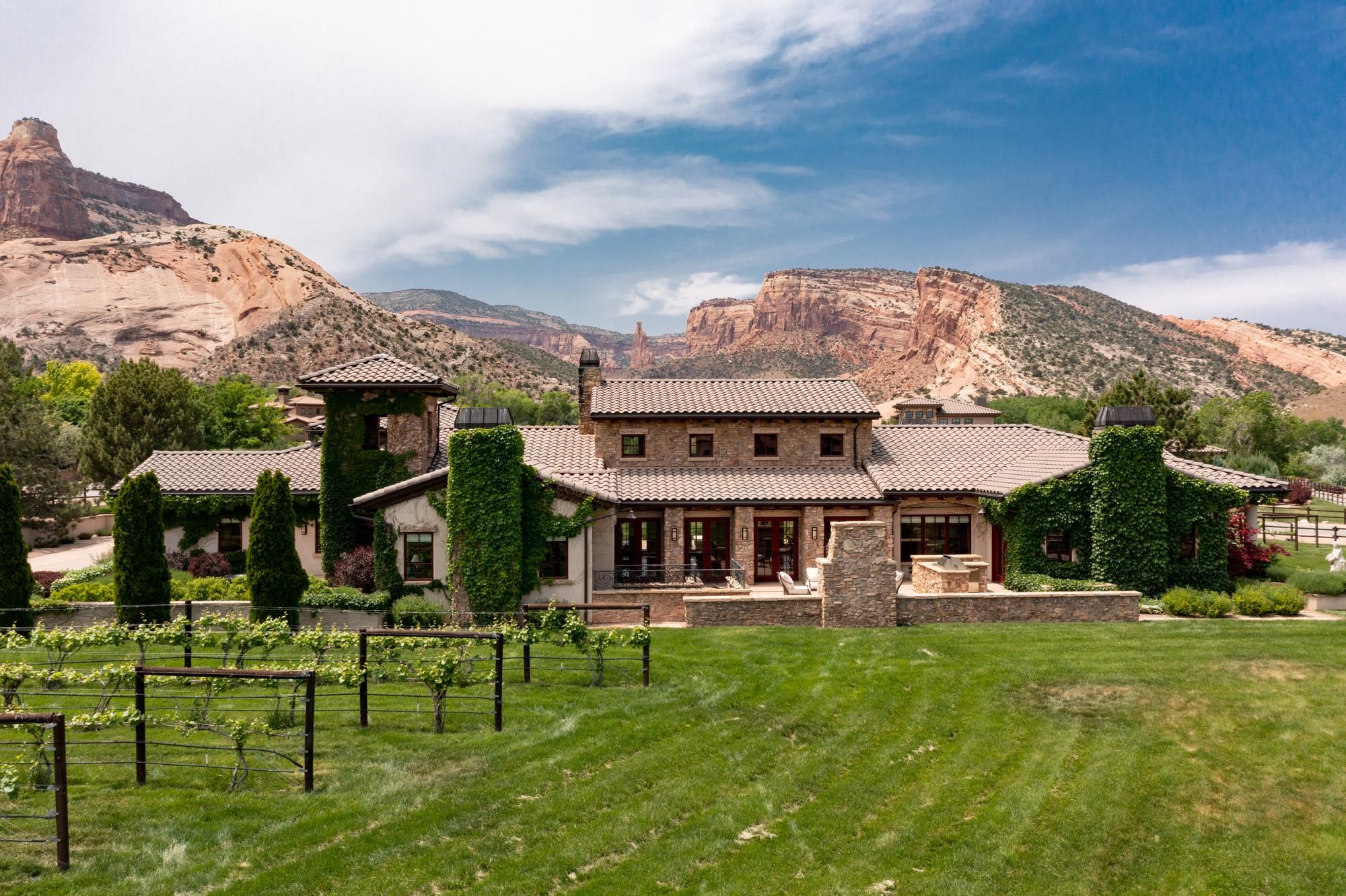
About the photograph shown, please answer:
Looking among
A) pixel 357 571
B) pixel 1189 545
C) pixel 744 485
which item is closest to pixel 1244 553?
pixel 1189 545

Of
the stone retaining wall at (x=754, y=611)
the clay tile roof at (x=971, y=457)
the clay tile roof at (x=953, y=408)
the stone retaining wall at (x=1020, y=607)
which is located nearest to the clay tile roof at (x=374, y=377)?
the stone retaining wall at (x=754, y=611)

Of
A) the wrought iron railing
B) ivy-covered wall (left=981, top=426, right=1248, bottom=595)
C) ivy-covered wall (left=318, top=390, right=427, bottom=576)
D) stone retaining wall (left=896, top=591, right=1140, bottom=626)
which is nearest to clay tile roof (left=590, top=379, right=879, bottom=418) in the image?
the wrought iron railing

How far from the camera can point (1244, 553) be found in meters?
25.1

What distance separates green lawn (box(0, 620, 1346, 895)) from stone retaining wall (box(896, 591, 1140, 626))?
4974 millimetres

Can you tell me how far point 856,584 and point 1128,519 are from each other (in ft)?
33.2

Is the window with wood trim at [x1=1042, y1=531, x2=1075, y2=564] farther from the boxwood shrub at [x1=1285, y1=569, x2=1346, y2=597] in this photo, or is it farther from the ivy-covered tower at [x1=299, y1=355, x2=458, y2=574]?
the ivy-covered tower at [x1=299, y1=355, x2=458, y2=574]

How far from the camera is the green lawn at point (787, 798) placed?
27.1 ft

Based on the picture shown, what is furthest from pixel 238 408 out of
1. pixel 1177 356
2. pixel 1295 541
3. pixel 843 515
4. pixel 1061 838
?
pixel 1177 356

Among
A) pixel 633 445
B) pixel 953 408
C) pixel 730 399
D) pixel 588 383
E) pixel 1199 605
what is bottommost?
pixel 1199 605

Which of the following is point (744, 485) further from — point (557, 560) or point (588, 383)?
point (588, 383)

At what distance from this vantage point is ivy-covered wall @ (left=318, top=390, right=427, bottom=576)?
25.8m

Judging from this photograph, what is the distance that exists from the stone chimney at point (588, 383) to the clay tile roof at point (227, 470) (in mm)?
10453

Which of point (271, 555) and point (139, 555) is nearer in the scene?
point (139, 555)

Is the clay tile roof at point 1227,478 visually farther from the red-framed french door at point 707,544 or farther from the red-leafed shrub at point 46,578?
the red-leafed shrub at point 46,578
